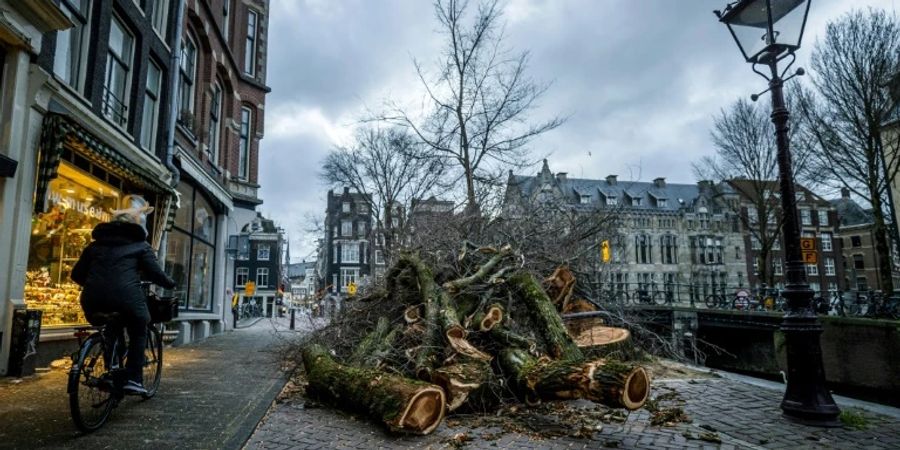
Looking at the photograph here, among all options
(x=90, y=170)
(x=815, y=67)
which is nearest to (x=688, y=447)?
(x=90, y=170)

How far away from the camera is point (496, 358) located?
568 centimetres

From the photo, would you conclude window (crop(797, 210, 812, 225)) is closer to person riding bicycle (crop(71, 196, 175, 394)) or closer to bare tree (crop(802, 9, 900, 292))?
bare tree (crop(802, 9, 900, 292))

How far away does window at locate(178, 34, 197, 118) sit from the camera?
12393 mm

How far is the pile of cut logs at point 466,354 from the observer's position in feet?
12.9

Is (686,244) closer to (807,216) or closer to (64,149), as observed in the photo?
(807,216)

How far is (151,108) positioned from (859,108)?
20615 mm

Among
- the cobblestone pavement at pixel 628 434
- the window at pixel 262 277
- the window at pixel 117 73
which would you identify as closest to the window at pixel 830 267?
the cobblestone pavement at pixel 628 434

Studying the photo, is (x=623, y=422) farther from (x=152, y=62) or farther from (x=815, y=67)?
(x=815, y=67)

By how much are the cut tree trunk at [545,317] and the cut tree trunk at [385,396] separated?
1.85 m

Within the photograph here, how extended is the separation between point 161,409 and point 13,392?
6.13ft

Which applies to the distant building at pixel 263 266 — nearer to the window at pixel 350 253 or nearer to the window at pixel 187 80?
the window at pixel 350 253

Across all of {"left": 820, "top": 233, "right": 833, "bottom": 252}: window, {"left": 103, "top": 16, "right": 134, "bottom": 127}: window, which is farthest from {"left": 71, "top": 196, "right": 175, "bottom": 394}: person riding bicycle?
{"left": 820, "top": 233, "right": 833, "bottom": 252}: window

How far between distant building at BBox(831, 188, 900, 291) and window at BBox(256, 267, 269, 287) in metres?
65.3

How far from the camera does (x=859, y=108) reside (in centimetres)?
1599
